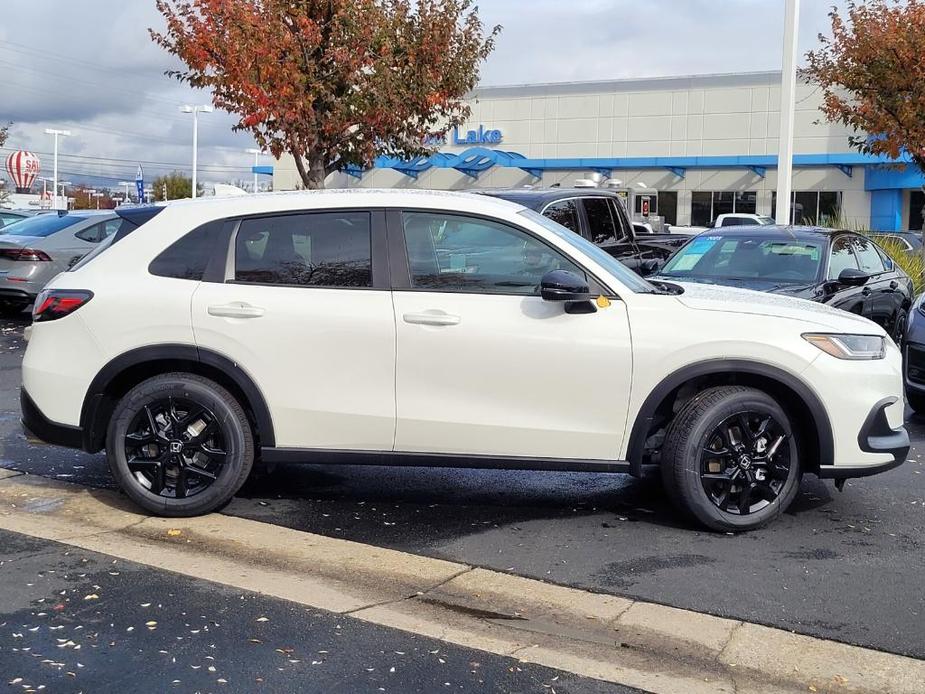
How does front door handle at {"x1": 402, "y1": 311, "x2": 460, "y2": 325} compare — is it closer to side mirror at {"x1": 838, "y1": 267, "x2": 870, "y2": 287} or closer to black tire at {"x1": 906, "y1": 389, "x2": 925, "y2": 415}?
black tire at {"x1": 906, "y1": 389, "x2": 925, "y2": 415}

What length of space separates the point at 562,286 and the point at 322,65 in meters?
12.8

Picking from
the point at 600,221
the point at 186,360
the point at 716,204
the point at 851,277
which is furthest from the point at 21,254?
the point at 716,204

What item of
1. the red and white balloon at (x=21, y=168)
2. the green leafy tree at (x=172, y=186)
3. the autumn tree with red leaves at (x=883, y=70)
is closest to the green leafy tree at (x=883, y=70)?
the autumn tree with red leaves at (x=883, y=70)

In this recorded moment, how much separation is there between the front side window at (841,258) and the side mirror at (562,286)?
207 inches

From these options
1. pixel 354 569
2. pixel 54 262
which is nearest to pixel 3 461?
pixel 354 569

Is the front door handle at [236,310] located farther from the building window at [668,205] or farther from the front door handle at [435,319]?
the building window at [668,205]

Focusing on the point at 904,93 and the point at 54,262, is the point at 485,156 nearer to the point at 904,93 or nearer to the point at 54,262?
the point at 904,93

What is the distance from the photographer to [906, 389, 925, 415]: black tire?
28.6ft

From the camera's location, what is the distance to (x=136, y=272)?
18.7 ft

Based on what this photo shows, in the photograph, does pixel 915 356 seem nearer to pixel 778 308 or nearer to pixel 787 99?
pixel 778 308

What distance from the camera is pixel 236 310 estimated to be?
5.54m

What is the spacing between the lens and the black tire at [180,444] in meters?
5.58

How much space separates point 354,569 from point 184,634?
3.28 ft

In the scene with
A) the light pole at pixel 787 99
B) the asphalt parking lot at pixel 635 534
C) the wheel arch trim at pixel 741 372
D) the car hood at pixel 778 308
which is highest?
the light pole at pixel 787 99
